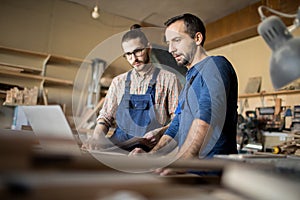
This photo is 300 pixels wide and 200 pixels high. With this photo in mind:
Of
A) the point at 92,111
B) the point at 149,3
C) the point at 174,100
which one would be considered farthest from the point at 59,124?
the point at 92,111

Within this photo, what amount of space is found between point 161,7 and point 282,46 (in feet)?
5.91

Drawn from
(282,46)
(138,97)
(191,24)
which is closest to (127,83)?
(138,97)

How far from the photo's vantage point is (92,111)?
2.86 metres

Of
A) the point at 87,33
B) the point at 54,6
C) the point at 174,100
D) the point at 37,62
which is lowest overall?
the point at 174,100

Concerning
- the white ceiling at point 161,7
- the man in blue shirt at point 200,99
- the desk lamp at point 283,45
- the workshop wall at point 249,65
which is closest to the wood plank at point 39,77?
the white ceiling at point 161,7

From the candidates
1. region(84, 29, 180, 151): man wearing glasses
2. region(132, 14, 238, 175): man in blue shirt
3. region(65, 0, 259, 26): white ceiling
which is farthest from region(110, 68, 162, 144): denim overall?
region(65, 0, 259, 26): white ceiling

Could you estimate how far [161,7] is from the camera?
7.07ft

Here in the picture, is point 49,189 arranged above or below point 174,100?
below

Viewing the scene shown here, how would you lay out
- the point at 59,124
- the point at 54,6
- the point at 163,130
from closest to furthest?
the point at 59,124 < the point at 163,130 < the point at 54,6

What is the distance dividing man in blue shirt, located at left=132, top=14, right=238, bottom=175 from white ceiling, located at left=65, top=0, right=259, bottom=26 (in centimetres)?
105

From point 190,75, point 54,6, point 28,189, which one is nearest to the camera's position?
point 28,189

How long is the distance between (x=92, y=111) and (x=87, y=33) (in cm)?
83

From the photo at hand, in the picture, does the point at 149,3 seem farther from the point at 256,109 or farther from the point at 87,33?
the point at 256,109

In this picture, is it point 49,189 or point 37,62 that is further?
point 37,62
